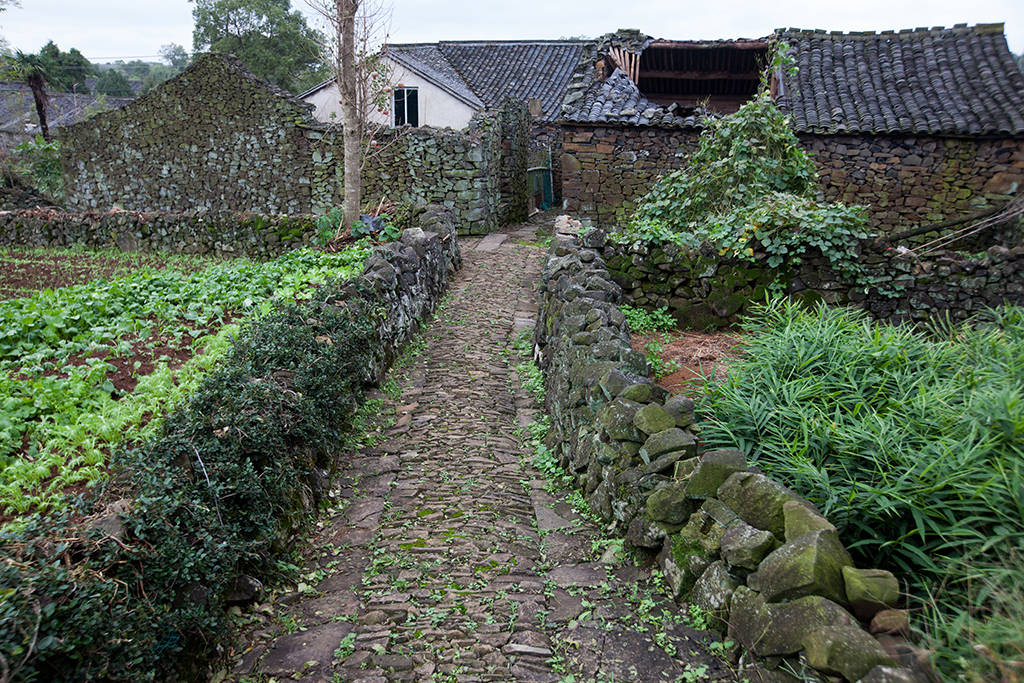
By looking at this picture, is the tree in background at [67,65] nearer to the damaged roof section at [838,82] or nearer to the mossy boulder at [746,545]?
the damaged roof section at [838,82]

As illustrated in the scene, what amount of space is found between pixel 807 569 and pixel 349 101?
10824 mm

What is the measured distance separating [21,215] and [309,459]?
47.5ft

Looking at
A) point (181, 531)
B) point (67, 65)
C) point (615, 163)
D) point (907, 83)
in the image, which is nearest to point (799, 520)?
point (181, 531)

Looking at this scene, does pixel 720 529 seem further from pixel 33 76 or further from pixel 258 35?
pixel 258 35

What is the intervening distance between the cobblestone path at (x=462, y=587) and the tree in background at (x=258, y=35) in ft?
102

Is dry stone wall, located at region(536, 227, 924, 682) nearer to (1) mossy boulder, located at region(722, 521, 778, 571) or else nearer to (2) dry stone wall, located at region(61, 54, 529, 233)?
(1) mossy boulder, located at region(722, 521, 778, 571)

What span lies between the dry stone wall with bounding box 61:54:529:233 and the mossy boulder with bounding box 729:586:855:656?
1317 centimetres

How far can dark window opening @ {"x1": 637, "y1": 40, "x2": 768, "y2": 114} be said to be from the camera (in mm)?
16375

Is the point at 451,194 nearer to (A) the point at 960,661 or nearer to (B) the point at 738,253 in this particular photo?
(B) the point at 738,253

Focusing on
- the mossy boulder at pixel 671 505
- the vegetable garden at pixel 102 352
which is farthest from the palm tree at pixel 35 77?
the mossy boulder at pixel 671 505

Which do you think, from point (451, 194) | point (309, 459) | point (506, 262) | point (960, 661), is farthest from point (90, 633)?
point (451, 194)

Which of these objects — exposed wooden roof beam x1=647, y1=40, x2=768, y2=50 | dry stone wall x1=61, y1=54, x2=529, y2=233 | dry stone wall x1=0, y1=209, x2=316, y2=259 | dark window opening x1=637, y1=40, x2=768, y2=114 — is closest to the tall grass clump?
dry stone wall x1=0, y1=209, x2=316, y2=259

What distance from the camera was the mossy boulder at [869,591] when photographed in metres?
2.68

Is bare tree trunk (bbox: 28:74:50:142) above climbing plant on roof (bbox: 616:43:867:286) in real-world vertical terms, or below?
above
